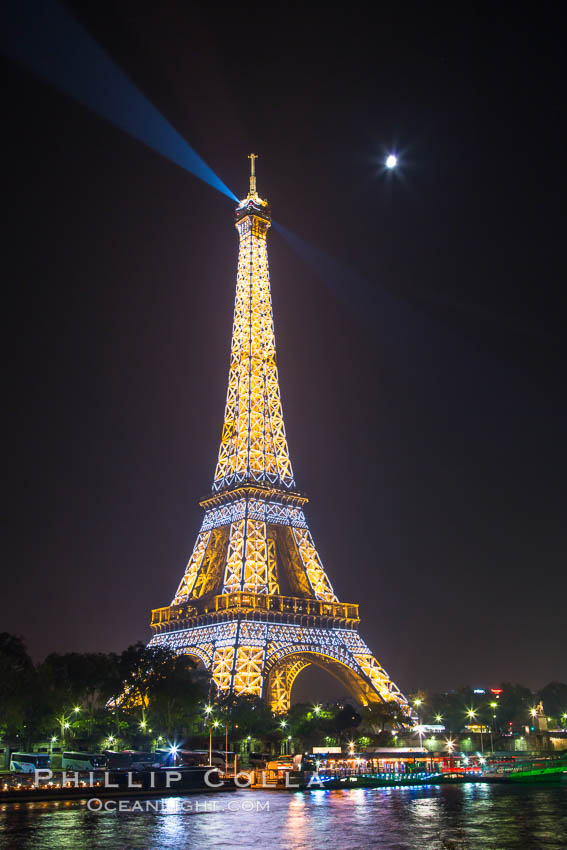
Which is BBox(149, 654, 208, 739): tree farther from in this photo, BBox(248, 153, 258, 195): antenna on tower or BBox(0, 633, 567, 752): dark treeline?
BBox(248, 153, 258, 195): antenna on tower

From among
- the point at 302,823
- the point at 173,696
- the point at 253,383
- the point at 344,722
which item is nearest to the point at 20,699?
the point at 173,696

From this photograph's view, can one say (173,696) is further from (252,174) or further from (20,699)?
(252,174)

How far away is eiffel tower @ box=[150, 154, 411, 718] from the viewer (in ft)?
248

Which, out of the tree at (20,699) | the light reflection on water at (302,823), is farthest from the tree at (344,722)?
the light reflection on water at (302,823)

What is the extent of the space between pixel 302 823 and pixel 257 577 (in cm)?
5110

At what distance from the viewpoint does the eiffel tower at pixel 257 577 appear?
75500 mm

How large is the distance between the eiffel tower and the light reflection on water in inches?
1356

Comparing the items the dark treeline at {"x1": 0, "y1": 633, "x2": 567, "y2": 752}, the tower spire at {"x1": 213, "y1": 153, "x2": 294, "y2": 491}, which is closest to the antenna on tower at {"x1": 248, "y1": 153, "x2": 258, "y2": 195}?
the tower spire at {"x1": 213, "y1": 153, "x2": 294, "y2": 491}

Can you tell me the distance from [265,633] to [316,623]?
274 inches

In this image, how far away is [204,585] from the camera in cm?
8631

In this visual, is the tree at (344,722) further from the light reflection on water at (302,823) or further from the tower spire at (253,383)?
the light reflection on water at (302,823)

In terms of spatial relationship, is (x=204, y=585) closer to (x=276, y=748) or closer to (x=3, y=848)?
(x=276, y=748)

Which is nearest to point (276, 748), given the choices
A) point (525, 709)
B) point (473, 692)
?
point (473, 692)

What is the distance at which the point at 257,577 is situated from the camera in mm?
79312
